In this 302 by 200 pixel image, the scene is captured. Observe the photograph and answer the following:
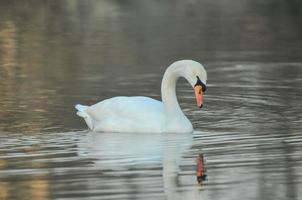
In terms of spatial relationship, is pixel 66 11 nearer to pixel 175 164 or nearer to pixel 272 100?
pixel 272 100

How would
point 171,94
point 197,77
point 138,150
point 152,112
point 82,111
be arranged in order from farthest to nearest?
point 82,111 < point 171,94 < point 152,112 < point 197,77 < point 138,150

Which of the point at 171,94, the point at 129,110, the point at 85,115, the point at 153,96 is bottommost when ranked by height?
the point at 153,96

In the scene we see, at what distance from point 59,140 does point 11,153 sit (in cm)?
120

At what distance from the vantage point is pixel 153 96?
19.2 m

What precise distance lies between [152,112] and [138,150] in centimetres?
176

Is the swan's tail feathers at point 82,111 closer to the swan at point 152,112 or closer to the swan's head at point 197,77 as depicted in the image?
the swan at point 152,112

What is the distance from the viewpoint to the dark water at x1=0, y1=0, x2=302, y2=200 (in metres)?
11.4

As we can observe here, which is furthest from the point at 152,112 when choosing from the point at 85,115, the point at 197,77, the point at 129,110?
the point at 85,115

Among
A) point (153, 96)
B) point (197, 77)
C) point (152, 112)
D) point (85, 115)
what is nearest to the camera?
point (197, 77)

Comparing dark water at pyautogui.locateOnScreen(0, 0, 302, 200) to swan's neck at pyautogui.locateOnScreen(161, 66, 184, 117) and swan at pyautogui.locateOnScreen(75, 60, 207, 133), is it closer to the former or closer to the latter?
swan at pyautogui.locateOnScreen(75, 60, 207, 133)

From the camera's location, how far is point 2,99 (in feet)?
60.8

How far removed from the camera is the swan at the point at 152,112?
15016 millimetres

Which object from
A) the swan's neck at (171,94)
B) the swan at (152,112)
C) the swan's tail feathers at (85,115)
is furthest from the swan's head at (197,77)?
the swan's tail feathers at (85,115)

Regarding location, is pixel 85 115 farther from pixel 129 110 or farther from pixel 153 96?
pixel 153 96
